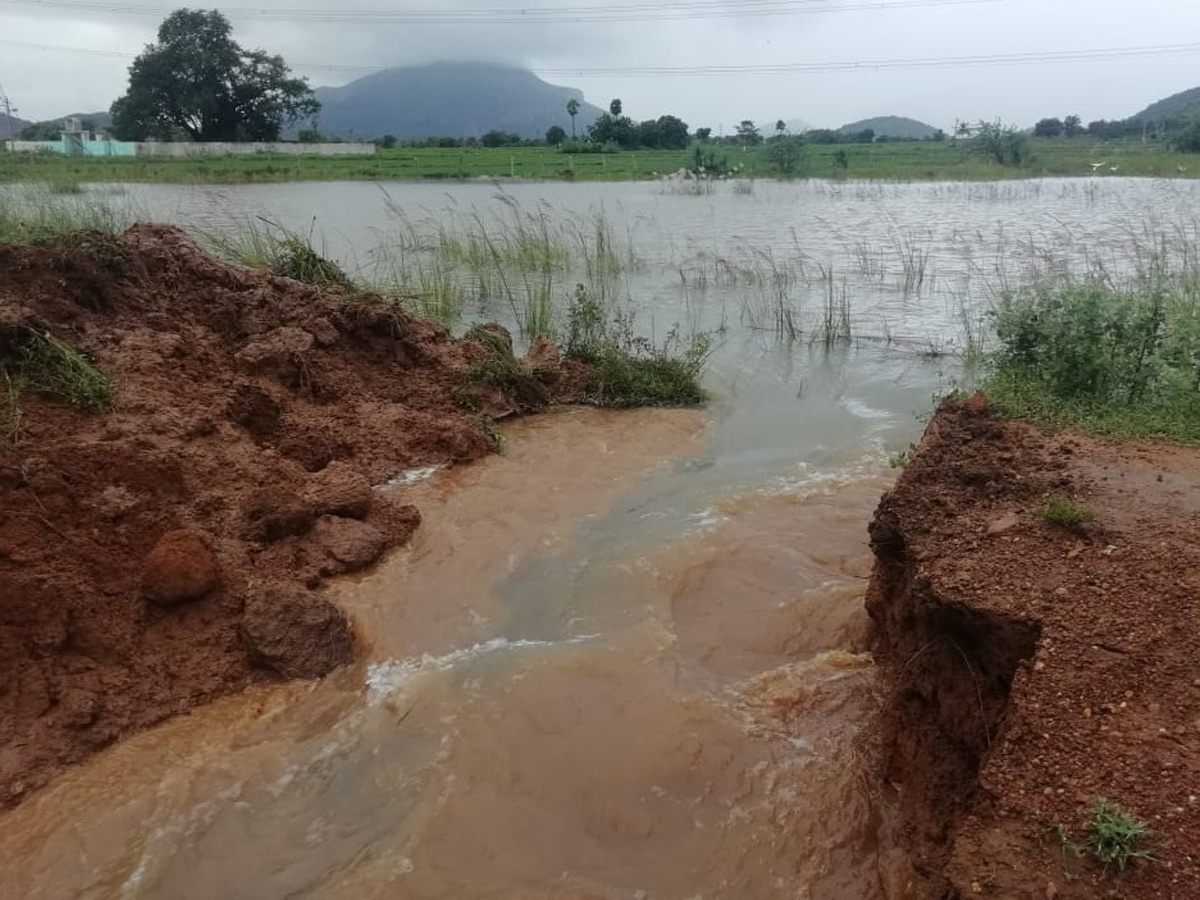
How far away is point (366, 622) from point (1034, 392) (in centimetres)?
419

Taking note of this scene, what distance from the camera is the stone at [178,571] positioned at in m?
4.64

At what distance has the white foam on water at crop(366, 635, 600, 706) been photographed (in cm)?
445

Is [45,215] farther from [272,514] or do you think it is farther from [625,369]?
[272,514]

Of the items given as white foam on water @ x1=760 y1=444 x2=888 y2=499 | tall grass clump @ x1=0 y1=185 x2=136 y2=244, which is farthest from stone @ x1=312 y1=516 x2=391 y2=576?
tall grass clump @ x1=0 y1=185 x2=136 y2=244

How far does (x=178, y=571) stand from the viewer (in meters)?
4.66

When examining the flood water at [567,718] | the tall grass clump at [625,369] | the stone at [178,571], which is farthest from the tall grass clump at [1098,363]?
the stone at [178,571]

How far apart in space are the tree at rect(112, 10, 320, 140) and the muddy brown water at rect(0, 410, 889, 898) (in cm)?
5498

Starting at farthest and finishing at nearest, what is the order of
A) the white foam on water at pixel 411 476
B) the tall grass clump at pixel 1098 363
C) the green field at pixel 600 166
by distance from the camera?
the green field at pixel 600 166, the white foam on water at pixel 411 476, the tall grass clump at pixel 1098 363

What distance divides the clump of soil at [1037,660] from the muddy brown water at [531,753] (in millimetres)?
458

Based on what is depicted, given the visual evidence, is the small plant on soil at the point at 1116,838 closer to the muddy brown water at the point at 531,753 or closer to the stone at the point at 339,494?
the muddy brown water at the point at 531,753

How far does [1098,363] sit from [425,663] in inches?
183

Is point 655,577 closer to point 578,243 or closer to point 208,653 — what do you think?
point 208,653

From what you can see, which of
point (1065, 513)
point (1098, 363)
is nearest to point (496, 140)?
point (1098, 363)

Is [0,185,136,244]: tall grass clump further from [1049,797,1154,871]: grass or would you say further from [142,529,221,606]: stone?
[1049,797,1154,871]: grass
